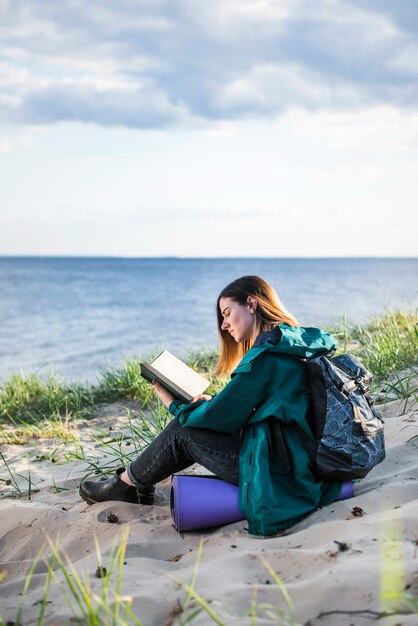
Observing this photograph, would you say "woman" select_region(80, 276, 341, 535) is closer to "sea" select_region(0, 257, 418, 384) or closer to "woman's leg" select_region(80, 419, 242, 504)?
"woman's leg" select_region(80, 419, 242, 504)

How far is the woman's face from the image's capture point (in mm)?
3676

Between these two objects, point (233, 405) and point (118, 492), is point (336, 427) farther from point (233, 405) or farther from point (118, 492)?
point (118, 492)

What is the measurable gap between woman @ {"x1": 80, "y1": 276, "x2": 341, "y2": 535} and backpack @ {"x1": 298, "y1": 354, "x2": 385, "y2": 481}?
0.16 feet

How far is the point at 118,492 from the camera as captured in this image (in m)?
3.77

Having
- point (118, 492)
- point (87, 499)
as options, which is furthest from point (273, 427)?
point (87, 499)

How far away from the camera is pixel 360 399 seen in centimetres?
336

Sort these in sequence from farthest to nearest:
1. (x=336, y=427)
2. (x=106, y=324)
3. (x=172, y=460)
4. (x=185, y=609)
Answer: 1. (x=106, y=324)
2. (x=172, y=460)
3. (x=336, y=427)
4. (x=185, y=609)

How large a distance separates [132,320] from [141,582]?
23.4 metres

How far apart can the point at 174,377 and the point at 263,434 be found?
0.73m

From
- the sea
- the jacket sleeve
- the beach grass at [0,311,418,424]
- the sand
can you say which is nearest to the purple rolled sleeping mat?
the sand

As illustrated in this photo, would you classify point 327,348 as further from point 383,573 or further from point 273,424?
point 383,573

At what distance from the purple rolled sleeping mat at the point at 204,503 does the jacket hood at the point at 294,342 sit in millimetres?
698

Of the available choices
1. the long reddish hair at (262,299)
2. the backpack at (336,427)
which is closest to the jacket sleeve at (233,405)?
the backpack at (336,427)

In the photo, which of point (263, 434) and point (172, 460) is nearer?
point (263, 434)
